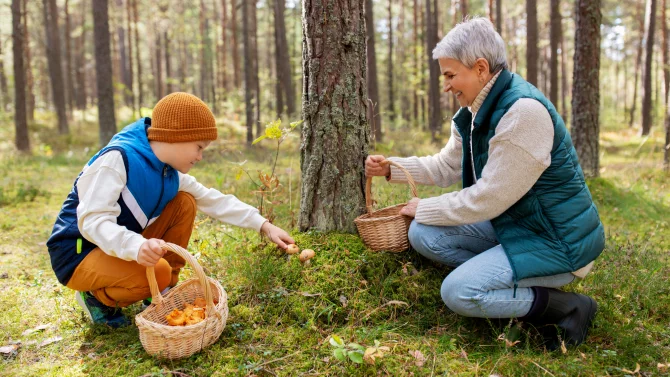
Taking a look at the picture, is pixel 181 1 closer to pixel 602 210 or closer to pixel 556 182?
pixel 602 210

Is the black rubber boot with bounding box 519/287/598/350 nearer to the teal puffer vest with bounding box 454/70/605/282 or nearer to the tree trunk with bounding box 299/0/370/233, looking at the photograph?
the teal puffer vest with bounding box 454/70/605/282

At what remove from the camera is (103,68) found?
10688 millimetres

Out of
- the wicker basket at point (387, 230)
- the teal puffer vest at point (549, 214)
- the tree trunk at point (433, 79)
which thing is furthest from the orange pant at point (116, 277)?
the tree trunk at point (433, 79)

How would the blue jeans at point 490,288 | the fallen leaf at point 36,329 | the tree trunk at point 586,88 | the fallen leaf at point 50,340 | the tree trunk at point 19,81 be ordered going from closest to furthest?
the blue jeans at point 490,288, the fallen leaf at point 50,340, the fallen leaf at point 36,329, the tree trunk at point 586,88, the tree trunk at point 19,81

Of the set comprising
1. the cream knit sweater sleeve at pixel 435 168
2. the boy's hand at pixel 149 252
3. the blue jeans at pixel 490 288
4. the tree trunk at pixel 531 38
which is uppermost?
the tree trunk at pixel 531 38

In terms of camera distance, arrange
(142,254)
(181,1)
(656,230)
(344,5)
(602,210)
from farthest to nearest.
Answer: (181,1)
(602,210)
(656,230)
(344,5)
(142,254)

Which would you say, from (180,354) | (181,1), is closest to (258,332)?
(180,354)

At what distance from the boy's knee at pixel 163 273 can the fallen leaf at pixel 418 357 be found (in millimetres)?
1530

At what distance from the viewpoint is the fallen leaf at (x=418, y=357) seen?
239 cm

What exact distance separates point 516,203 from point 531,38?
379 inches

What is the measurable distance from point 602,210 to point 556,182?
371cm

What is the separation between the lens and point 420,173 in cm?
338

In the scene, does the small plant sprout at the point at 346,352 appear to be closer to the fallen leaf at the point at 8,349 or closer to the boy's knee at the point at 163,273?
the boy's knee at the point at 163,273

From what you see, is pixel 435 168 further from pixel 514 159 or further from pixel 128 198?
pixel 128 198
